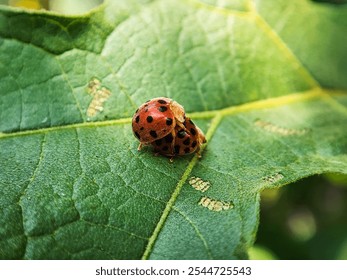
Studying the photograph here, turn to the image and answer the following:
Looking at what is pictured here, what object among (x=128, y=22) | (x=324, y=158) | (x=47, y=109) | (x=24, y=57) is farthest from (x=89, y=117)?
(x=324, y=158)

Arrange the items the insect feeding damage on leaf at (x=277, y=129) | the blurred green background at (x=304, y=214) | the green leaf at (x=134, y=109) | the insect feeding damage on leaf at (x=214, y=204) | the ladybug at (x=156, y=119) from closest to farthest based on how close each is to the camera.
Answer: the green leaf at (x=134, y=109), the insect feeding damage on leaf at (x=214, y=204), the ladybug at (x=156, y=119), the insect feeding damage on leaf at (x=277, y=129), the blurred green background at (x=304, y=214)

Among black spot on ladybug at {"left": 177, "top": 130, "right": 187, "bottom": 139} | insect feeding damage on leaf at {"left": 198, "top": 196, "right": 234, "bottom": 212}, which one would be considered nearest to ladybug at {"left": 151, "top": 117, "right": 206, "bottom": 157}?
black spot on ladybug at {"left": 177, "top": 130, "right": 187, "bottom": 139}

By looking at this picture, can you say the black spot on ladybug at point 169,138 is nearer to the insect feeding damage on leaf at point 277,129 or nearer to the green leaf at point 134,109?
the green leaf at point 134,109

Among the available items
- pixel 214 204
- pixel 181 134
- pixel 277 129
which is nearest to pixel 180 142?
pixel 181 134

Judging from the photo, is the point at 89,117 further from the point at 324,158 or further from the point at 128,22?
the point at 324,158

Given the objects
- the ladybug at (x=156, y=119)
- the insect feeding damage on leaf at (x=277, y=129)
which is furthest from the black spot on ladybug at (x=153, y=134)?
the insect feeding damage on leaf at (x=277, y=129)

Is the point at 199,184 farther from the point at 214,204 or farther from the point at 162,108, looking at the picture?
the point at 162,108
